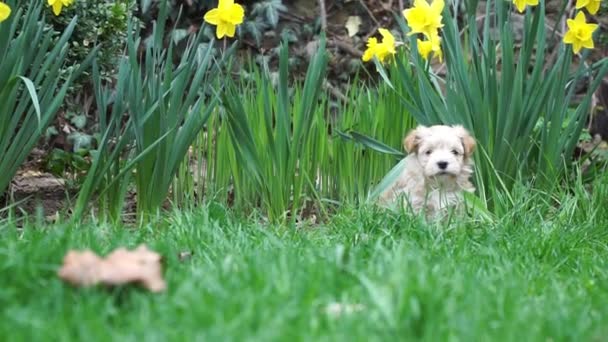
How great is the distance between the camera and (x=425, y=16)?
4305 mm

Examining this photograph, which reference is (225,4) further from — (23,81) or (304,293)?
(304,293)

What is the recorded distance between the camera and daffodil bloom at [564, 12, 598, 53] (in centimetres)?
429

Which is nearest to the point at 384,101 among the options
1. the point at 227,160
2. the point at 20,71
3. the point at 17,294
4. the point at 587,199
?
the point at 227,160

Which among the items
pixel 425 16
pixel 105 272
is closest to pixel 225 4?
pixel 425 16

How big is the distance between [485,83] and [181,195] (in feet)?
5.03

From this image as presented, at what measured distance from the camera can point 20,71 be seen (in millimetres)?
3600

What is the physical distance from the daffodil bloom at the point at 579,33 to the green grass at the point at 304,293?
1.42 metres

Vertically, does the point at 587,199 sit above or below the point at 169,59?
below

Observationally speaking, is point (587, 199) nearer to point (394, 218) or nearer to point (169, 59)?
point (394, 218)

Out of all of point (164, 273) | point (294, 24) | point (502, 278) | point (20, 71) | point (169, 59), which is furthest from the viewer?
point (294, 24)

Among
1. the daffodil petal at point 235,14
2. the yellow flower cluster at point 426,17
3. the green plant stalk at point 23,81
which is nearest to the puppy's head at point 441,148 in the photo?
the yellow flower cluster at point 426,17

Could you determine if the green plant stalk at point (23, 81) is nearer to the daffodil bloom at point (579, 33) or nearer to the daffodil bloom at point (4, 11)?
the daffodil bloom at point (4, 11)

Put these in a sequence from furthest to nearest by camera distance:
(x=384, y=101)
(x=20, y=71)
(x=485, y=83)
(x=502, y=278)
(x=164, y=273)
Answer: (x=384, y=101)
(x=485, y=83)
(x=20, y=71)
(x=502, y=278)
(x=164, y=273)

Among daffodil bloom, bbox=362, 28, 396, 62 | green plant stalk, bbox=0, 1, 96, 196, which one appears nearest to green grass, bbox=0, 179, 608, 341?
green plant stalk, bbox=0, 1, 96, 196
